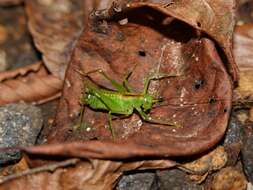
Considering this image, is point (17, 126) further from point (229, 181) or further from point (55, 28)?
point (229, 181)

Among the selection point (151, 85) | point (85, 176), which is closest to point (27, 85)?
point (151, 85)

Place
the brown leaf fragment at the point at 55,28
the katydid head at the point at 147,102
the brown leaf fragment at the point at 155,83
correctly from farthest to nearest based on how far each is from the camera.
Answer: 1. the brown leaf fragment at the point at 55,28
2. the katydid head at the point at 147,102
3. the brown leaf fragment at the point at 155,83

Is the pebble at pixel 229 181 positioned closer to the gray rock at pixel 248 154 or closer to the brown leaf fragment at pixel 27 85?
the gray rock at pixel 248 154

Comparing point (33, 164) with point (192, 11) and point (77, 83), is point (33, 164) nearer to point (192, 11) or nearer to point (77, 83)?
point (77, 83)

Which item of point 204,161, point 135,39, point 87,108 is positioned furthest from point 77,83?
point 204,161

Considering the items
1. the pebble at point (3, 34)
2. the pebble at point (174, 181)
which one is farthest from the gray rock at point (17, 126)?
the pebble at point (3, 34)

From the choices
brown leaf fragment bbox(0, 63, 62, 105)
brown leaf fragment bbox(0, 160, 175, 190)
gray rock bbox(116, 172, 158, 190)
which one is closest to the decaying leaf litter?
brown leaf fragment bbox(0, 160, 175, 190)
